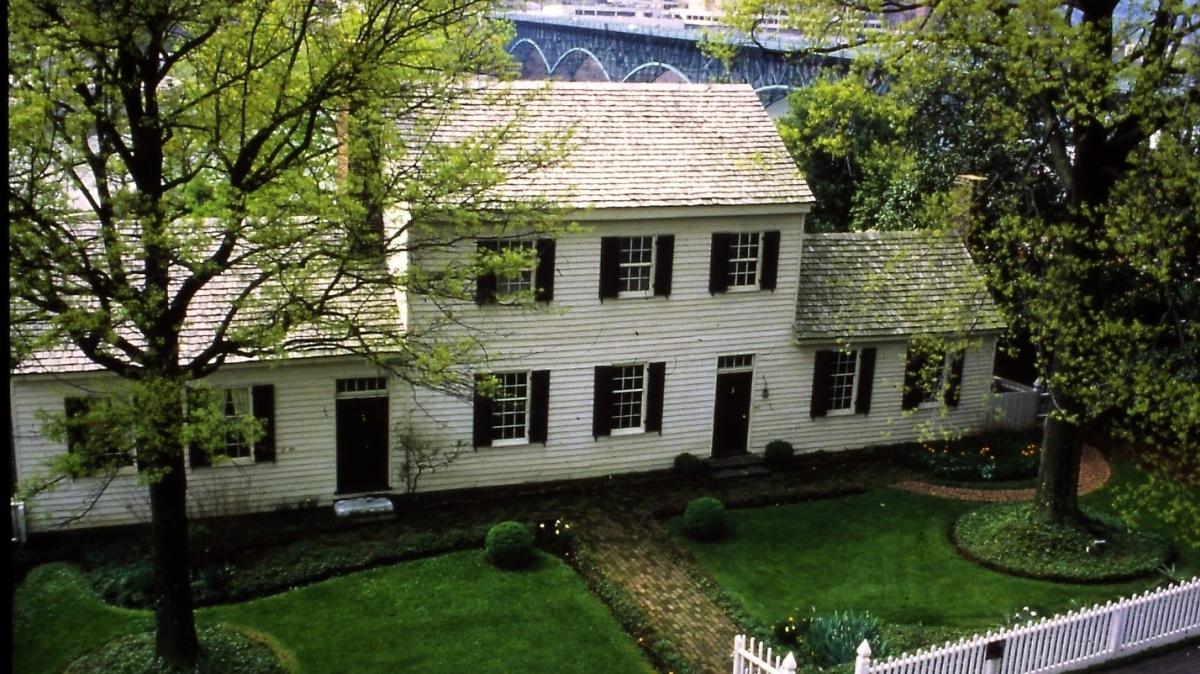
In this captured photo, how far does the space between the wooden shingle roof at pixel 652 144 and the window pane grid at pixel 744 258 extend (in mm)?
1032

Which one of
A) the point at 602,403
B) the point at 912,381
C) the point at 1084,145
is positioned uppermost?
the point at 1084,145

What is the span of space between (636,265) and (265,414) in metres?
7.93

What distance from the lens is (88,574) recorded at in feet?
60.7

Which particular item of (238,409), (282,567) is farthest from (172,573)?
(238,409)

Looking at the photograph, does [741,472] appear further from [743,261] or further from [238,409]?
[238,409]

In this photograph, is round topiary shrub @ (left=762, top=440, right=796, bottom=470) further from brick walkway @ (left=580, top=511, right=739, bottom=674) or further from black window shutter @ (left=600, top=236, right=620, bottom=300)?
black window shutter @ (left=600, top=236, right=620, bottom=300)

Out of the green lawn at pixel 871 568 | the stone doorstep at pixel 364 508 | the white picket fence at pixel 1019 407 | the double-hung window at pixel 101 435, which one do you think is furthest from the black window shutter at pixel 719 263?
the double-hung window at pixel 101 435

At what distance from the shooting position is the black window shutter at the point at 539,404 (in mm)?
22797

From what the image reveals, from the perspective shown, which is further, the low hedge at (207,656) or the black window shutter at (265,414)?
the black window shutter at (265,414)

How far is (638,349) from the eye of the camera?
2342cm

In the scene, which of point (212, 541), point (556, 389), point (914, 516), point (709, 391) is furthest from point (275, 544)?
point (914, 516)

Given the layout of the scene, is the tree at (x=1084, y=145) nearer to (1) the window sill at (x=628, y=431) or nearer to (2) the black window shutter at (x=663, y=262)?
(2) the black window shutter at (x=663, y=262)

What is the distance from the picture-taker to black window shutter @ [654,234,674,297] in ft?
75.5

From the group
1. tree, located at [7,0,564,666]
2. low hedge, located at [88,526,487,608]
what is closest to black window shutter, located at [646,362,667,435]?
low hedge, located at [88,526,487,608]
